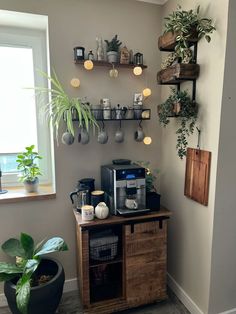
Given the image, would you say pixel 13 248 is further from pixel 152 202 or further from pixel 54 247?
pixel 152 202

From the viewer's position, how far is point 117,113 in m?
1.87

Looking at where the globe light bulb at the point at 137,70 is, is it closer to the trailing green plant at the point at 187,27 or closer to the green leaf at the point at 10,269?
the trailing green plant at the point at 187,27

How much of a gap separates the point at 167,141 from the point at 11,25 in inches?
62.5

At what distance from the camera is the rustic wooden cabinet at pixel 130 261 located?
65.1 inches

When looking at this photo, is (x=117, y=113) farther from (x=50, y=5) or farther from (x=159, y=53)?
(x=50, y=5)

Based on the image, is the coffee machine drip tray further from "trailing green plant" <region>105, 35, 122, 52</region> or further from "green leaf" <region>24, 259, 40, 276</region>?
"trailing green plant" <region>105, 35, 122, 52</region>

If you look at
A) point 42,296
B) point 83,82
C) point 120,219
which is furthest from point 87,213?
point 83,82

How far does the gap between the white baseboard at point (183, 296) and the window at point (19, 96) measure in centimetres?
157

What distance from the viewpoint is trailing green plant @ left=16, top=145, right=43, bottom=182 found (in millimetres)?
1900

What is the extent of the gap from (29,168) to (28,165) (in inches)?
1.3

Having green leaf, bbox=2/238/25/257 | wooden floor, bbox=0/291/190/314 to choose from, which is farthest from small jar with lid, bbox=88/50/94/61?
wooden floor, bbox=0/291/190/314

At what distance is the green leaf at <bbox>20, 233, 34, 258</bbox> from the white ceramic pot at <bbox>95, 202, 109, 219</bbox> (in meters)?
0.50

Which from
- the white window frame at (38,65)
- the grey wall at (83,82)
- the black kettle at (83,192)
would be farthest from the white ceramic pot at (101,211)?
the white window frame at (38,65)

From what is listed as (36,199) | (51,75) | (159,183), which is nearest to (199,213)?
(159,183)
